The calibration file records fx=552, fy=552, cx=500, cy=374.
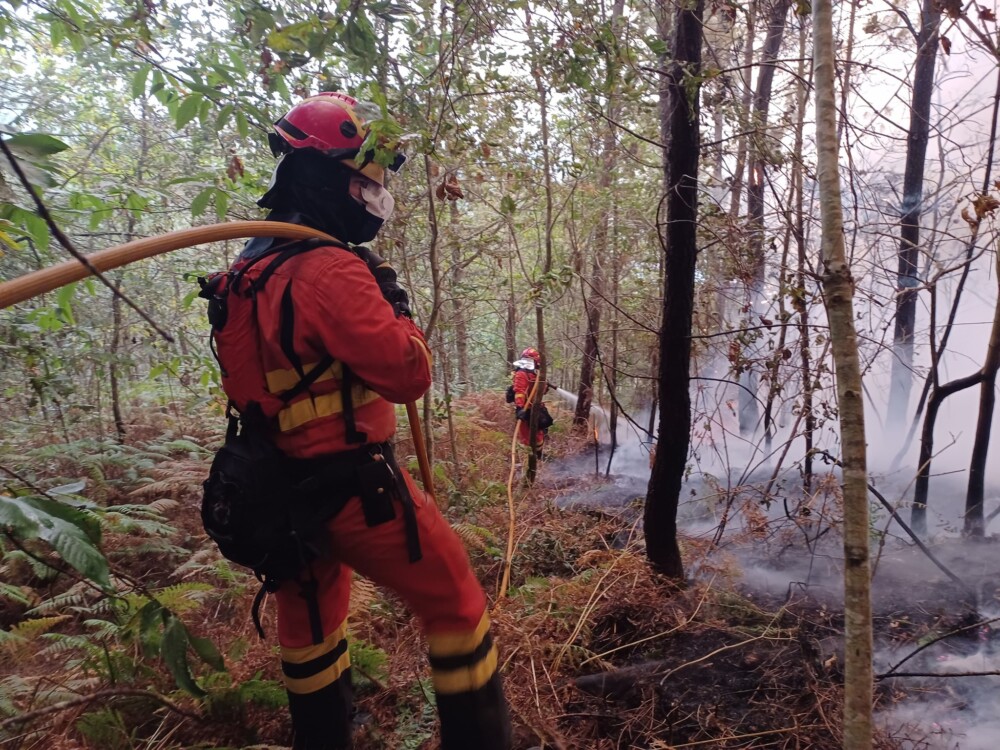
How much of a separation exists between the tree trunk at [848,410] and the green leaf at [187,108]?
115 inches

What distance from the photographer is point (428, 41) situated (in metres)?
4.38

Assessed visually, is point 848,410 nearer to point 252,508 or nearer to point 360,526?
point 360,526

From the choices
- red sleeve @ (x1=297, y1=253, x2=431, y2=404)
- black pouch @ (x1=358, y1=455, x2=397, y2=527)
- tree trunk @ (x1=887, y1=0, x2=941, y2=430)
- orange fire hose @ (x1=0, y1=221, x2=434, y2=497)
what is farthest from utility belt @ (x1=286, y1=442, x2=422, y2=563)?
tree trunk @ (x1=887, y1=0, x2=941, y2=430)

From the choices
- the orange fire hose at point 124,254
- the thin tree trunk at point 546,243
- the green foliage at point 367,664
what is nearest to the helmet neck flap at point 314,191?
the orange fire hose at point 124,254

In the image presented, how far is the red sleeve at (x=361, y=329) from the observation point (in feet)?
7.01

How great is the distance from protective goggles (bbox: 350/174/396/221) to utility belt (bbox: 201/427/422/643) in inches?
44.2

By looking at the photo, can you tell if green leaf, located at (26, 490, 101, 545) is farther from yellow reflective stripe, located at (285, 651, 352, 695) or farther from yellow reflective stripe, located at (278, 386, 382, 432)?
yellow reflective stripe, located at (285, 651, 352, 695)


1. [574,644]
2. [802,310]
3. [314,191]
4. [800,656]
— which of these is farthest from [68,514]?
[802,310]

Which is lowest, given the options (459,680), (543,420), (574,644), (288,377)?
(574,644)

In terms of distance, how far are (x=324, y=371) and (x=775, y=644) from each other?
3.12 meters

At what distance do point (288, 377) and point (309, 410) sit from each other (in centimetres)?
16

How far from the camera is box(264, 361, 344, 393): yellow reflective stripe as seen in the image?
225 centimetres

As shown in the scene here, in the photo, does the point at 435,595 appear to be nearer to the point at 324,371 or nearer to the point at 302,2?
the point at 324,371

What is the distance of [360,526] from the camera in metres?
2.27
